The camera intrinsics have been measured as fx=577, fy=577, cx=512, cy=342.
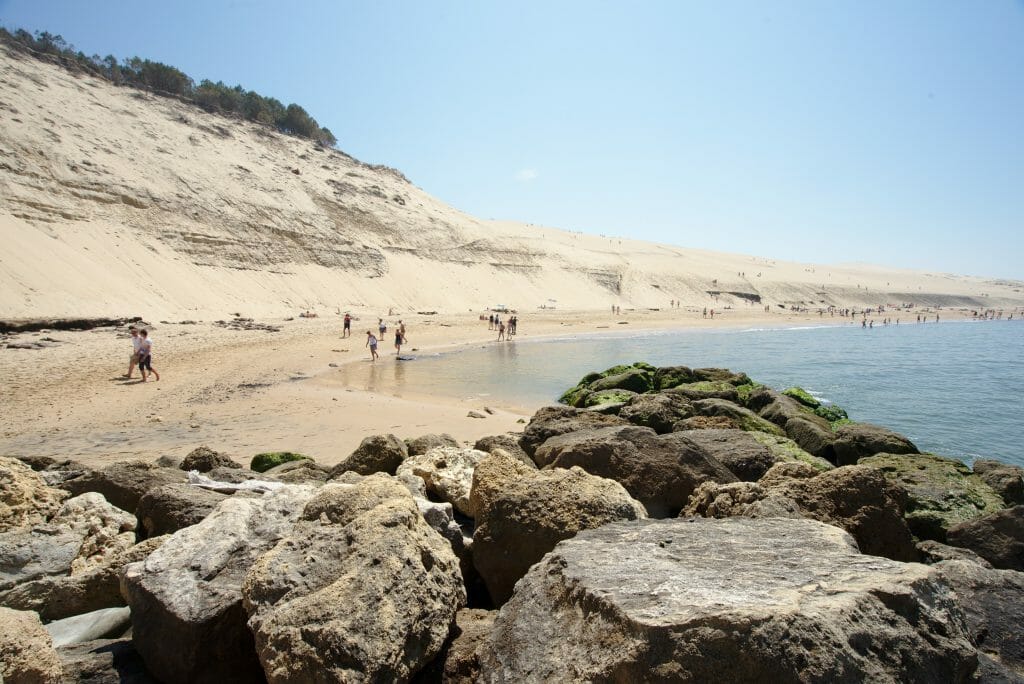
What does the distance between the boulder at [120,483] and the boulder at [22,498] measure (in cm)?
35

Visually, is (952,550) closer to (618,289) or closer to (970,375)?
(970,375)

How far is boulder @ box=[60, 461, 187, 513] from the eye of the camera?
17.0 ft

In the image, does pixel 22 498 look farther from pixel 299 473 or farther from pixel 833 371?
pixel 833 371

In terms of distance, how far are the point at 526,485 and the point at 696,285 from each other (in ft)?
210

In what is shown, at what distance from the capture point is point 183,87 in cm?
5300

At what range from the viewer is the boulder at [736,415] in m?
9.74

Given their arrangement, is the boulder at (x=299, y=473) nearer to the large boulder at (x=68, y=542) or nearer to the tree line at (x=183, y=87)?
the large boulder at (x=68, y=542)

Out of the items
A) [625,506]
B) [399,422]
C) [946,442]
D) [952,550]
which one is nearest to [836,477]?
[952,550]

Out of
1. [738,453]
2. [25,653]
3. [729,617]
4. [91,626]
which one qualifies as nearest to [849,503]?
[738,453]

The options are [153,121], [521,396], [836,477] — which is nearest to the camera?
[836,477]

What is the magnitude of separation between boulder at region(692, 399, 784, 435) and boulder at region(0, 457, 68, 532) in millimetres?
8444

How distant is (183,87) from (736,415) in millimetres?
60055

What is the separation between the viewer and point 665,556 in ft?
9.04

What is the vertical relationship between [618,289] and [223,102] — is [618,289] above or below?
below
